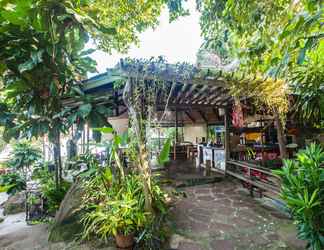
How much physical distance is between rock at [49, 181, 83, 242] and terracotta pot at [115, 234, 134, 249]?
0.90m

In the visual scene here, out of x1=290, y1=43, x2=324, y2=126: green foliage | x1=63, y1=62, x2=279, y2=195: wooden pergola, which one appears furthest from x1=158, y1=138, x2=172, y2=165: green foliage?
x1=290, y1=43, x2=324, y2=126: green foliage

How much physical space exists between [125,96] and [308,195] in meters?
2.87

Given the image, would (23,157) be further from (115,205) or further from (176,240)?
(176,240)

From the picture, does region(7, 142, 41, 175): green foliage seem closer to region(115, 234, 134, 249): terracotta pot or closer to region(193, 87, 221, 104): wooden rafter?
region(115, 234, 134, 249): terracotta pot

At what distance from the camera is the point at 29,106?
10.6ft

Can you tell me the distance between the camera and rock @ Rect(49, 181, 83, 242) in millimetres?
3156

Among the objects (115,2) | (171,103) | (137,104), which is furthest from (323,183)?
(115,2)

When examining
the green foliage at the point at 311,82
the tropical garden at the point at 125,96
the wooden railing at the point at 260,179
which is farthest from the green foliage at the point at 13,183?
the green foliage at the point at 311,82

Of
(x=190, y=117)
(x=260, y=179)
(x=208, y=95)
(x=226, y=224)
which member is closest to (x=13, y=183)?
(x=226, y=224)

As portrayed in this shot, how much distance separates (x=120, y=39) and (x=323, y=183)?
5.81 meters

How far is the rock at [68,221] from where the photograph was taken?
3.16 m

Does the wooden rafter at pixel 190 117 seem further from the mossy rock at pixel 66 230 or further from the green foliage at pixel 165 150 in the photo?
the mossy rock at pixel 66 230

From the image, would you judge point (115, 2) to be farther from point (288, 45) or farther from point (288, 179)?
point (288, 179)

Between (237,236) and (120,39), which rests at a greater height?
(120,39)
